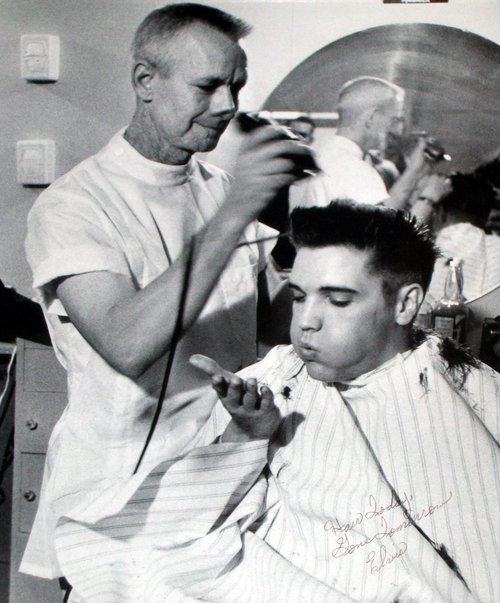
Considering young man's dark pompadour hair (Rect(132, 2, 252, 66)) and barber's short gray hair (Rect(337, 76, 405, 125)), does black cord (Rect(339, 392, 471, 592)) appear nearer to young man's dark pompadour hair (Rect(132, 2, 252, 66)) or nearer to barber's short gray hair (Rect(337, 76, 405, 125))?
barber's short gray hair (Rect(337, 76, 405, 125))

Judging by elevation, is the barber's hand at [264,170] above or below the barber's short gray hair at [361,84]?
below

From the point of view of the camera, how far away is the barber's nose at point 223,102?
37.4 inches

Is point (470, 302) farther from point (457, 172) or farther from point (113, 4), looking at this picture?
point (113, 4)

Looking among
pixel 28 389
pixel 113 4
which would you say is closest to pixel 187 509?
pixel 28 389

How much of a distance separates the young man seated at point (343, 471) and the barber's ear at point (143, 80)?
0.29 meters

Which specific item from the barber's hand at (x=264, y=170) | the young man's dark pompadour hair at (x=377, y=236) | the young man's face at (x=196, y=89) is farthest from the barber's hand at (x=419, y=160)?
the young man's face at (x=196, y=89)

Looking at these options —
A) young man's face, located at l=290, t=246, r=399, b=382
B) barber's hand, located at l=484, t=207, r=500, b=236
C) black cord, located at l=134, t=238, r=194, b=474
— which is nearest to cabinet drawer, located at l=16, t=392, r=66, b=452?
black cord, located at l=134, t=238, r=194, b=474

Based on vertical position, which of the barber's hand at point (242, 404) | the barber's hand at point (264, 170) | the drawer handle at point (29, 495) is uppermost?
the barber's hand at point (264, 170)

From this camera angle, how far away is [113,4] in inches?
40.9

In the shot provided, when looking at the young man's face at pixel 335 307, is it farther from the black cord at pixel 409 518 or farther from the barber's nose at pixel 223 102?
the barber's nose at pixel 223 102

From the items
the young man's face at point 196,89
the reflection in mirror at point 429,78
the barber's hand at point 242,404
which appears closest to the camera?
the barber's hand at point 242,404

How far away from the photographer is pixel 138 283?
92 centimetres

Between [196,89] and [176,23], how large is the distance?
0.12m

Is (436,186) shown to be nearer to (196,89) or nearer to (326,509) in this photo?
(196,89)
